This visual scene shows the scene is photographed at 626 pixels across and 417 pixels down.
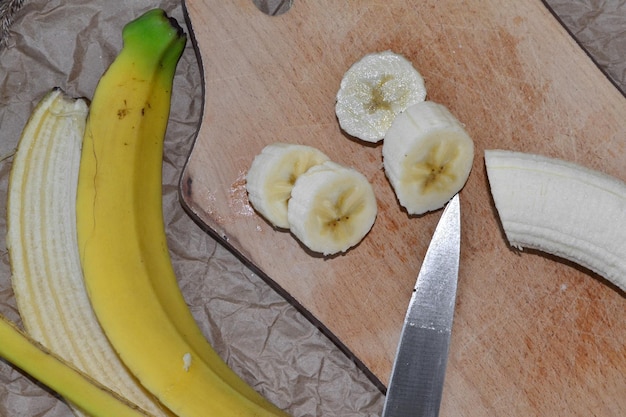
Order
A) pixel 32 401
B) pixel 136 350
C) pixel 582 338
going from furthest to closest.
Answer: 1. pixel 32 401
2. pixel 582 338
3. pixel 136 350

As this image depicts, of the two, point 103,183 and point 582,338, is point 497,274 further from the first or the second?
point 103,183

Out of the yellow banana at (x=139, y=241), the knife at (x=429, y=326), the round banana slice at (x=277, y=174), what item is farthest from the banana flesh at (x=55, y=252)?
the knife at (x=429, y=326)

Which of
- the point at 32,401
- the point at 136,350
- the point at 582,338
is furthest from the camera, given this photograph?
the point at 32,401

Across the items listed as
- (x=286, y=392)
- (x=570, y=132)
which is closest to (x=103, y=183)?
(x=286, y=392)

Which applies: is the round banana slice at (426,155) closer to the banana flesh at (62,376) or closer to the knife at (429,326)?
the knife at (429,326)

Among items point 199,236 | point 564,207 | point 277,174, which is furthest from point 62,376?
point 564,207

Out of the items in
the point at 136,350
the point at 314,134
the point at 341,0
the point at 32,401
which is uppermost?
the point at 341,0
